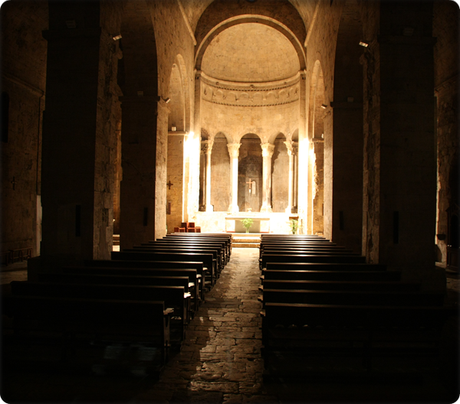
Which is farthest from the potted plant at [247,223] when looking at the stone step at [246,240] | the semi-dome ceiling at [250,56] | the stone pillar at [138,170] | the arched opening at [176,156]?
the semi-dome ceiling at [250,56]

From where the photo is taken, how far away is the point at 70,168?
682 cm

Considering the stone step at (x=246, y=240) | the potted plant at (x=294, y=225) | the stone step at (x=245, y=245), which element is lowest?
the stone step at (x=245, y=245)

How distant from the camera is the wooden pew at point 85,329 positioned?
11.2 ft

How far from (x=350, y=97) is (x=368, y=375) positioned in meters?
9.36

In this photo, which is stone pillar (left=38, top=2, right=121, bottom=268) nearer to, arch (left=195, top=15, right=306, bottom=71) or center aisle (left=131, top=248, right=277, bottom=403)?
center aisle (left=131, top=248, right=277, bottom=403)

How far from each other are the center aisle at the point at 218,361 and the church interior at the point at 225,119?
0.68 feet

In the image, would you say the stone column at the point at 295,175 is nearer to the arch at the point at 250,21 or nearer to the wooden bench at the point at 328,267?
the arch at the point at 250,21

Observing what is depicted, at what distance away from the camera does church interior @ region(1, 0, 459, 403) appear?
22.0 ft

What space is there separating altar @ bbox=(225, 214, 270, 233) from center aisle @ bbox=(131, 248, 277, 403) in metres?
10.4

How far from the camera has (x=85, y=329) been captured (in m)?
3.70

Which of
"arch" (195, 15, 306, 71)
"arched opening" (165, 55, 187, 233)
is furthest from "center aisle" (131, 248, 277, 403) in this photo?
"arch" (195, 15, 306, 71)

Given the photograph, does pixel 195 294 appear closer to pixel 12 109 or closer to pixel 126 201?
pixel 126 201

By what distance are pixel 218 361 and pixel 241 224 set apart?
43.2 ft

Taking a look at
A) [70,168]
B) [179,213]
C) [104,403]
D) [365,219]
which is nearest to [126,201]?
[70,168]
